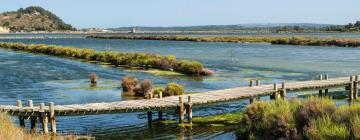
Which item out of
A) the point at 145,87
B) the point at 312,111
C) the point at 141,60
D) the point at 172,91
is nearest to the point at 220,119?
the point at 172,91

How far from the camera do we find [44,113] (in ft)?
79.4

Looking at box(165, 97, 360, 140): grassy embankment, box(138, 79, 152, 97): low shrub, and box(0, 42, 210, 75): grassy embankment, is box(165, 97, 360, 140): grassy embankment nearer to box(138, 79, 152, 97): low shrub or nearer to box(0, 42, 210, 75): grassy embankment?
box(138, 79, 152, 97): low shrub

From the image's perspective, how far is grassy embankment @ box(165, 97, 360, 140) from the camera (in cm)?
1480

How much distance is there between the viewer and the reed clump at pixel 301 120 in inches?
584

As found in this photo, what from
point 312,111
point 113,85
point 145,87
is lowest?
point 113,85

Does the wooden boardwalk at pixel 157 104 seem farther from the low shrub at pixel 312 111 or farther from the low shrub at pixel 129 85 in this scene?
the low shrub at pixel 129 85

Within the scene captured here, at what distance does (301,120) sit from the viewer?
17.8 m

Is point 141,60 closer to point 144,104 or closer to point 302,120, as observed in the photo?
point 144,104

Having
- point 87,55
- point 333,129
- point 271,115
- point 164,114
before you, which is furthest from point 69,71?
point 333,129

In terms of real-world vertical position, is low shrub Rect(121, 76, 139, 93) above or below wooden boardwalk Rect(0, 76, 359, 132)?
below

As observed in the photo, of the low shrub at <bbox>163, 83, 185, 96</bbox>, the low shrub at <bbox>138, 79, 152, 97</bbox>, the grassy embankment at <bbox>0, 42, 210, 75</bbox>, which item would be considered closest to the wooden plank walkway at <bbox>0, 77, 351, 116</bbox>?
the low shrub at <bbox>163, 83, 185, 96</bbox>

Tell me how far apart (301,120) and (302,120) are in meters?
0.04

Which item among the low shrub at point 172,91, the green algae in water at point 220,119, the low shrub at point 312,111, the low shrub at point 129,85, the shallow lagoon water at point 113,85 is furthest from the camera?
the low shrub at point 129,85

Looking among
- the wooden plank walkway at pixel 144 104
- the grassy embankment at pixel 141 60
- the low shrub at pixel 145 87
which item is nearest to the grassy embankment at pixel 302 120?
the wooden plank walkway at pixel 144 104
